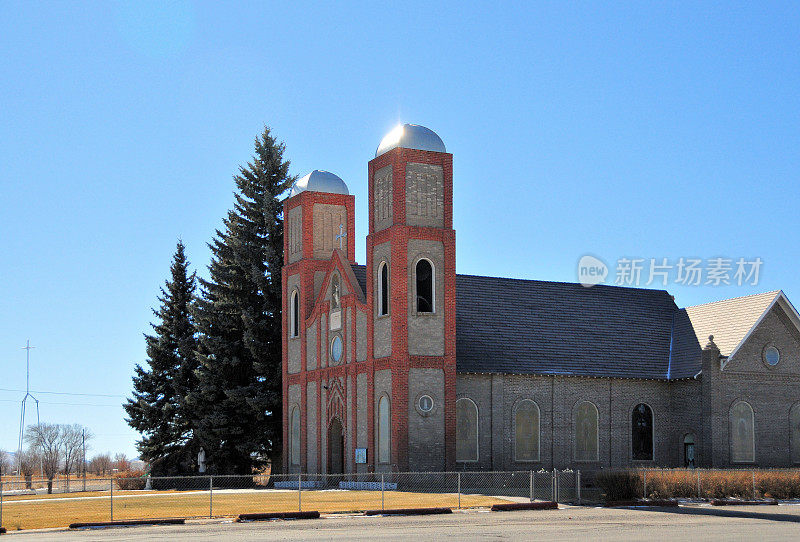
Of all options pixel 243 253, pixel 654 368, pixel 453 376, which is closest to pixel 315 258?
pixel 243 253

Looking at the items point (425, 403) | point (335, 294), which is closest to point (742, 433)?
point (425, 403)

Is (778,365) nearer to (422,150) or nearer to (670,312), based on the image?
(670,312)

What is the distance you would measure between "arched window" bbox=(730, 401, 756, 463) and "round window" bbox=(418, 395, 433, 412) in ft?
52.6

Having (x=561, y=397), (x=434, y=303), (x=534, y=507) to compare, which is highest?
(x=434, y=303)

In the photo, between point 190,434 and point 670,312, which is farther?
point 190,434

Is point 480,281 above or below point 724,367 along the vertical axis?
above

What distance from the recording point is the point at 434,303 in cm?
4562

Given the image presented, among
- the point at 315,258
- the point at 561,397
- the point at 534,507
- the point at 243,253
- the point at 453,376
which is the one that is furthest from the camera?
the point at 243,253

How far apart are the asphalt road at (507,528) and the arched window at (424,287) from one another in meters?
14.1

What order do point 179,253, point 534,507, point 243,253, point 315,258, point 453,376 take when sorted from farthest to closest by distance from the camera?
point 179,253 → point 243,253 → point 315,258 → point 453,376 → point 534,507

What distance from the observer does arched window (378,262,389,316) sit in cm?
4625

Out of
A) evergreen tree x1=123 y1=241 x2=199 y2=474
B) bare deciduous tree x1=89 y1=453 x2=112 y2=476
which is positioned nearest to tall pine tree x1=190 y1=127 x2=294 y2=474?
evergreen tree x1=123 y1=241 x2=199 y2=474

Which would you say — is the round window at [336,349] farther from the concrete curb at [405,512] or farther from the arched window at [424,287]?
the concrete curb at [405,512]

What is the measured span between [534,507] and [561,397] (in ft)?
52.1
